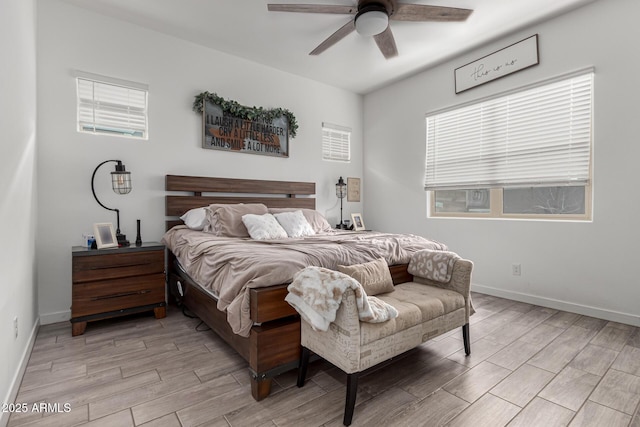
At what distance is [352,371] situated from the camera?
61.5 inches

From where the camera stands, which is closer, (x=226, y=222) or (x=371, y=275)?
(x=371, y=275)

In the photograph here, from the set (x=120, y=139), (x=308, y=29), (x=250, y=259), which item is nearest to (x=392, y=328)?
(x=250, y=259)

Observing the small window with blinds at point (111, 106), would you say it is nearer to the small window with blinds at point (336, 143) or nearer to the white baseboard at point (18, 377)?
the white baseboard at point (18, 377)

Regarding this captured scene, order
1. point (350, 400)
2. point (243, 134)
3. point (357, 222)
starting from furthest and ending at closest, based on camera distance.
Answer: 1. point (357, 222)
2. point (243, 134)
3. point (350, 400)

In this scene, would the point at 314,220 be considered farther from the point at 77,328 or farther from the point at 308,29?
the point at 77,328

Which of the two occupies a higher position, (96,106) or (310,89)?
(310,89)

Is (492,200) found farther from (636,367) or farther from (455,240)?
(636,367)

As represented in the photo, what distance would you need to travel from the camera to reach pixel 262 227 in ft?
10.2

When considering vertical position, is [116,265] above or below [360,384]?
above

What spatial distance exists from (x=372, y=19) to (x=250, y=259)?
2241mm

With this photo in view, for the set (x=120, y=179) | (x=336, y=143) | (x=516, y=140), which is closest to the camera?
(x=120, y=179)

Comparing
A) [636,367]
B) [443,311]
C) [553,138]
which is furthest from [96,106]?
[636,367]

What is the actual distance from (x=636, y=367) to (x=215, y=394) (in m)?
2.69

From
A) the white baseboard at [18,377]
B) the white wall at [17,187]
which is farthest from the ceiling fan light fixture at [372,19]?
the white baseboard at [18,377]
